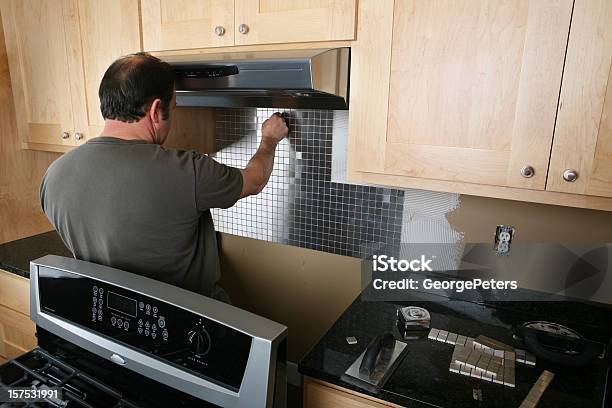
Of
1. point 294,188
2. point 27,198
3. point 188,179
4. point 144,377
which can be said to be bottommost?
point 144,377

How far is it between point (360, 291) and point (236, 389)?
2.60ft

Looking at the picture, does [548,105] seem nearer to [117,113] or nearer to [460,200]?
[460,200]

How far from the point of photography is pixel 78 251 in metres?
1.16

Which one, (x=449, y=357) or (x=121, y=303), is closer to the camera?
(x=121, y=303)

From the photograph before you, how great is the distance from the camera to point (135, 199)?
1039 millimetres

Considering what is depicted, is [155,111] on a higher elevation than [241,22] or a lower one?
lower

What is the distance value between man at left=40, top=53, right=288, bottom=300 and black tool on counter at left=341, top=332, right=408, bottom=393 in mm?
523

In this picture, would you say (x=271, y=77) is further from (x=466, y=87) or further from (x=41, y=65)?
(x=41, y=65)

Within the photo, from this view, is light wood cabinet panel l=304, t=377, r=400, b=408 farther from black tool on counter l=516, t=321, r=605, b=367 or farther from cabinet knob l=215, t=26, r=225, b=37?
cabinet knob l=215, t=26, r=225, b=37

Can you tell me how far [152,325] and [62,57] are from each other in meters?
1.17

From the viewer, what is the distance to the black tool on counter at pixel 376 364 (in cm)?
95

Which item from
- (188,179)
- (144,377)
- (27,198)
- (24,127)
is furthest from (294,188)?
(27,198)

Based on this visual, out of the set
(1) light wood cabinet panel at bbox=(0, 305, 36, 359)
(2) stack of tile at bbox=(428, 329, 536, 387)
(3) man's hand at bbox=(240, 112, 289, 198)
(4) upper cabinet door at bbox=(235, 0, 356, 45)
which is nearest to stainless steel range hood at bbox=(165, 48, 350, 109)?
(4) upper cabinet door at bbox=(235, 0, 356, 45)

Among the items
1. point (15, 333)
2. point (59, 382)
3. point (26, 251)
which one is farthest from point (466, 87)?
point (15, 333)
